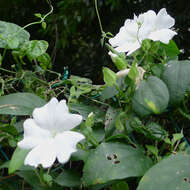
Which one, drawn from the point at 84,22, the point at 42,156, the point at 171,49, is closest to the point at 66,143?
the point at 42,156

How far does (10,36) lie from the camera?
0.70 m

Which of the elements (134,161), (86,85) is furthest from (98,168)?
(86,85)

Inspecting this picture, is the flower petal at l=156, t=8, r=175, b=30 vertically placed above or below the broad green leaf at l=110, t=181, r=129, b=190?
above

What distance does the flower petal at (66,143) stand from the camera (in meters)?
0.37

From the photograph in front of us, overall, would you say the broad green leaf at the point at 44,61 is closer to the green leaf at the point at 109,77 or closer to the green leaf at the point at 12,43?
the green leaf at the point at 12,43

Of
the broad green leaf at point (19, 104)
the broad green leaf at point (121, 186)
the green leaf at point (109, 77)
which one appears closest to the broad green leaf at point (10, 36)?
the broad green leaf at point (19, 104)

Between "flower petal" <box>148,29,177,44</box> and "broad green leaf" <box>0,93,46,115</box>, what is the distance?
0.83 feet

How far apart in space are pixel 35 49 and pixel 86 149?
0.32 metres

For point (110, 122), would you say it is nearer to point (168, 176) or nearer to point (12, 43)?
point (168, 176)

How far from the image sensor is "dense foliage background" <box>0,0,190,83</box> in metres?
1.75

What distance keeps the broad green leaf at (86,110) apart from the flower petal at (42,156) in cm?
20

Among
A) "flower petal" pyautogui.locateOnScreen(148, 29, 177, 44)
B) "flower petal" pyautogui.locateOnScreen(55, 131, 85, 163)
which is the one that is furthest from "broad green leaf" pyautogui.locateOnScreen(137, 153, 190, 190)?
"flower petal" pyautogui.locateOnScreen(148, 29, 177, 44)

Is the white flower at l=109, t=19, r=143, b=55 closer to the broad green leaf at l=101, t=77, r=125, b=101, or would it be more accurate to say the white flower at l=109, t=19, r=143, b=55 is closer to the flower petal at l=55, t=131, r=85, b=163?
the broad green leaf at l=101, t=77, r=125, b=101

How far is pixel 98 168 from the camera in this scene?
43 cm
